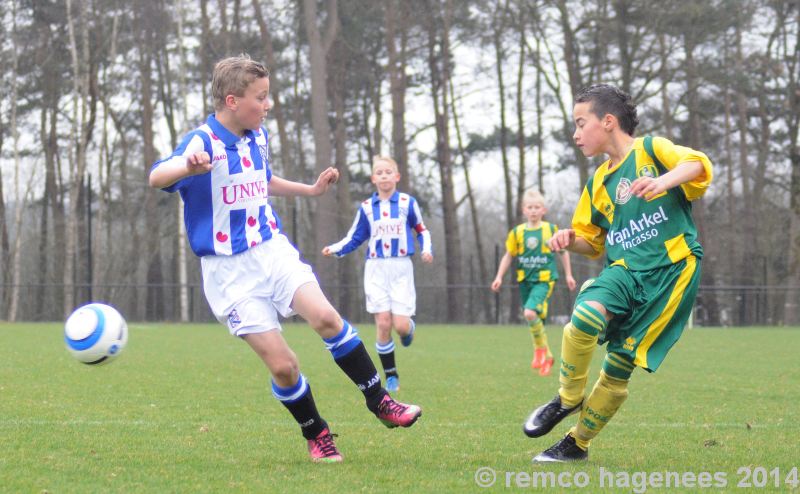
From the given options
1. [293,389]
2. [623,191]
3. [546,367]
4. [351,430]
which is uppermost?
[623,191]

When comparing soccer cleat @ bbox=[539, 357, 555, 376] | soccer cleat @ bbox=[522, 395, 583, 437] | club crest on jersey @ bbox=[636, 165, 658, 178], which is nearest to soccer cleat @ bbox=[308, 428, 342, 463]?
soccer cleat @ bbox=[522, 395, 583, 437]

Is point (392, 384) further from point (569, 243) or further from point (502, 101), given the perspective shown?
point (502, 101)

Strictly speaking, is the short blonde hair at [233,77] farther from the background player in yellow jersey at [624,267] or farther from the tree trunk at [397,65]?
the tree trunk at [397,65]

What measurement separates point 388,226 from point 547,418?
466cm

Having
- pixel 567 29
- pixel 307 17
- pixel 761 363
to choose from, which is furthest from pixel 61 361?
pixel 567 29

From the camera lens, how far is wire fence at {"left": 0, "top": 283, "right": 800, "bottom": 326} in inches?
1100

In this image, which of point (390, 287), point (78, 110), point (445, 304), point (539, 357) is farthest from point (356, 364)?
point (78, 110)

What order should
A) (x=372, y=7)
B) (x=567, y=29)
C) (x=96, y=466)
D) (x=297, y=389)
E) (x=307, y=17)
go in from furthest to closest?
1. (x=372, y=7)
2. (x=567, y=29)
3. (x=307, y=17)
4. (x=297, y=389)
5. (x=96, y=466)

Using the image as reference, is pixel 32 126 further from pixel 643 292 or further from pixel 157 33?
pixel 643 292

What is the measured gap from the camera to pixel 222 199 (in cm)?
478

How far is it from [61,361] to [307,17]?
1682 cm

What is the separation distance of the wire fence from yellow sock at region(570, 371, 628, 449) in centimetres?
2223

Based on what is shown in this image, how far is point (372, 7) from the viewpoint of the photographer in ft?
98.8

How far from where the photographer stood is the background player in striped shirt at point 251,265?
4730 millimetres
